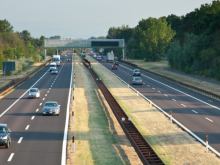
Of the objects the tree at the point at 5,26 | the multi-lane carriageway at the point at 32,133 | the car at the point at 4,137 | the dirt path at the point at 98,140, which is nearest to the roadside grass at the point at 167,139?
the dirt path at the point at 98,140

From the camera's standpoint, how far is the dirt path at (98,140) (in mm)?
19020

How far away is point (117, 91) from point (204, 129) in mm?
26826

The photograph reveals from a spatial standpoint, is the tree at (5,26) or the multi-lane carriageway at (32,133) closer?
the multi-lane carriageway at (32,133)

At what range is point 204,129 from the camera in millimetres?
26672

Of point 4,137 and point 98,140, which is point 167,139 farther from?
point 4,137

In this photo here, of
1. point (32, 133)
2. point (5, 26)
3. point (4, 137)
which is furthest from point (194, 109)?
point (5, 26)

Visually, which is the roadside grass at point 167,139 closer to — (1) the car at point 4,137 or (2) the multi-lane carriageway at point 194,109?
(2) the multi-lane carriageway at point 194,109

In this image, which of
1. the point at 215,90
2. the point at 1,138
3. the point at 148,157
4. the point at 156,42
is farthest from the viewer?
the point at 156,42

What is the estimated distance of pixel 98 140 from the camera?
2355cm

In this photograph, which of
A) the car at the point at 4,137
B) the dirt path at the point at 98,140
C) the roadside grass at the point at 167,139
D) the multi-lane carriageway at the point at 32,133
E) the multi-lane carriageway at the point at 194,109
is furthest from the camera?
A: the multi-lane carriageway at the point at 194,109

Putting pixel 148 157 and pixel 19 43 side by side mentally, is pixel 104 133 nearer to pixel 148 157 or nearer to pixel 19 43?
pixel 148 157

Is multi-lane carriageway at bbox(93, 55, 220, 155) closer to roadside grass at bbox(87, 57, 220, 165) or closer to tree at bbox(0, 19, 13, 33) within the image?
roadside grass at bbox(87, 57, 220, 165)

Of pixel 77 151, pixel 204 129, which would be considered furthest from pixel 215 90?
pixel 77 151

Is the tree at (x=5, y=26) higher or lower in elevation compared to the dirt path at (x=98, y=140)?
higher
